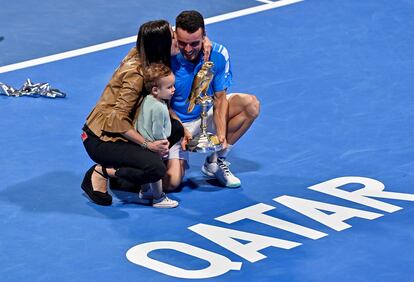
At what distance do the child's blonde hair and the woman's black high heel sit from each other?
2.61ft

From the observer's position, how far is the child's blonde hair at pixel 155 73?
28.2ft

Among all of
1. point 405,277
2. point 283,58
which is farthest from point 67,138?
point 405,277

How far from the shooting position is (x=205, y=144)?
900 centimetres

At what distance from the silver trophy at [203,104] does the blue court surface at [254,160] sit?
377 mm

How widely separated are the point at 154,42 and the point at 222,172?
1267mm

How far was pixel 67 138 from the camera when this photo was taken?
1012cm

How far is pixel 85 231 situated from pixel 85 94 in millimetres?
2677

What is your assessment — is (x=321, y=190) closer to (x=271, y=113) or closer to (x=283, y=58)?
(x=271, y=113)

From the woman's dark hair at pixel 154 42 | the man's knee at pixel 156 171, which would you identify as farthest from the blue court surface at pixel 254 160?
the woman's dark hair at pixel 154 42

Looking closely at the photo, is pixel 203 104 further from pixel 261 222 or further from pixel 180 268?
pixel 180 268

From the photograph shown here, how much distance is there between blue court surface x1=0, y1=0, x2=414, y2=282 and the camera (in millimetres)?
8148

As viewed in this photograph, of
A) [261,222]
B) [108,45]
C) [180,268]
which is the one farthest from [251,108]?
[108,45]

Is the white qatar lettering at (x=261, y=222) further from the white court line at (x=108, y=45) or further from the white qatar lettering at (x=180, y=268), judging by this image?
the white court line at (x=108, y=45)

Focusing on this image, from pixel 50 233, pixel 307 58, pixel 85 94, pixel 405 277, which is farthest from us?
pixel 307 58
